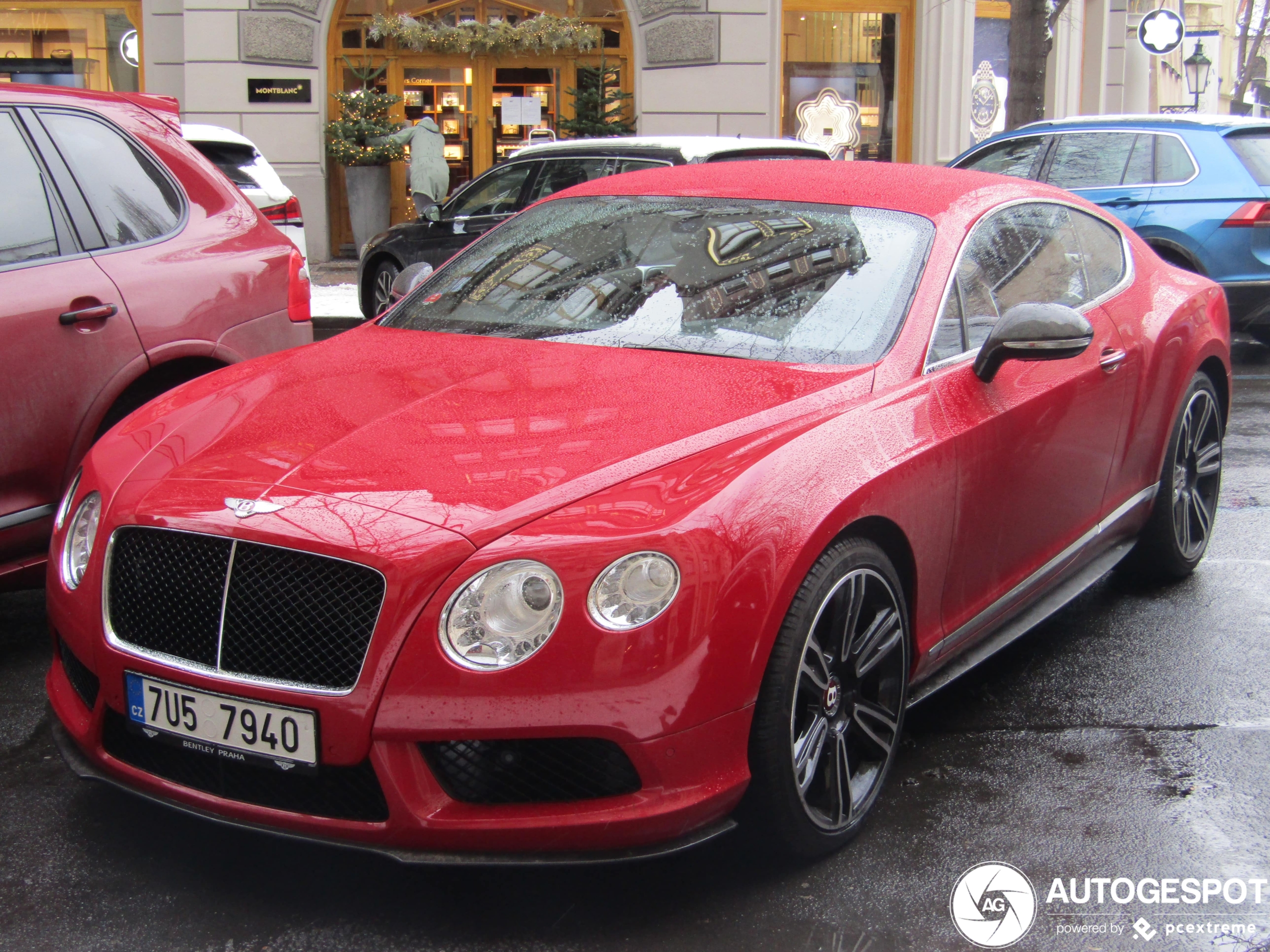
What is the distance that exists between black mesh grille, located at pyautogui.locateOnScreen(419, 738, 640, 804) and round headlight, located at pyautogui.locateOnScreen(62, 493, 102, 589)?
38.0 inches

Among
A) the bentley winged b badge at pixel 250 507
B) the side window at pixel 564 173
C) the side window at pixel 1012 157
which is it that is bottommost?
the bentley winged b badge at pixel 250 507

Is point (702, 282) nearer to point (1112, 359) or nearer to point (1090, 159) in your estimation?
point (1112, 359)

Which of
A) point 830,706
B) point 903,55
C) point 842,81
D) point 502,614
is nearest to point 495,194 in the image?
point 830,706

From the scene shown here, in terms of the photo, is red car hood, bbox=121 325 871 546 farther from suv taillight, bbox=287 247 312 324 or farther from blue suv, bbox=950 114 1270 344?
blue suv, bbox=950 114 1270 344

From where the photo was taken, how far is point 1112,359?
411 cm

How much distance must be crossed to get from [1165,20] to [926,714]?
17.5m

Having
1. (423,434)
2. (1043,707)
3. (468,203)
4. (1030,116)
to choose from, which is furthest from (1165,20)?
(423,434)

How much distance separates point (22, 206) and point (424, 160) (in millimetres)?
12247

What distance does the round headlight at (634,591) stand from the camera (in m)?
2.46

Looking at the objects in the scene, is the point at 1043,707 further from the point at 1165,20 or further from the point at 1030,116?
the point at 1165,20

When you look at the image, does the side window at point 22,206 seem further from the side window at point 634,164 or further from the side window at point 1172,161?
the side window at point 1172,161

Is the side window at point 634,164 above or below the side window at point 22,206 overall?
above

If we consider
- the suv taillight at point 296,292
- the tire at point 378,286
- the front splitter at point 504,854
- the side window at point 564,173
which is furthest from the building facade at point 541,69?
the front splitter at point 504,854

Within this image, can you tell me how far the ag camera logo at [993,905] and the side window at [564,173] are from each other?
7.78 meters
